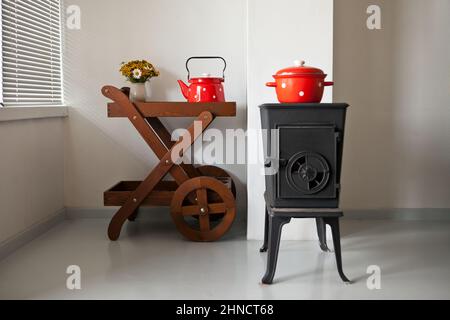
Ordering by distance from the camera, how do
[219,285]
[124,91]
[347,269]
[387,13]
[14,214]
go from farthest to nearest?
[387,13] → [124,91] → [14,214] → [347,269] → [219,285]

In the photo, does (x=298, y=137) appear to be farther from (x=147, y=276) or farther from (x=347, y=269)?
(x=147, y=276)

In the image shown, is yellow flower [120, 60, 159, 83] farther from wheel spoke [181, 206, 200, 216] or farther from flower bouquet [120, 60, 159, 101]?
wheel spoke [181, 206, 200, 216]

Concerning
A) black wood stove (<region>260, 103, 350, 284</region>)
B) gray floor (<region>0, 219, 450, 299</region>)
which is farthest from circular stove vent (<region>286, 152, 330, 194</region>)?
gray floor (<region>0, 219, 450, 299</region>)

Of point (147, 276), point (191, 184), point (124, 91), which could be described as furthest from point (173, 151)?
point (147, 276)

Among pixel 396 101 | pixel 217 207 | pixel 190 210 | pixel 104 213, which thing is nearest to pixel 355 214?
pixel 396 101

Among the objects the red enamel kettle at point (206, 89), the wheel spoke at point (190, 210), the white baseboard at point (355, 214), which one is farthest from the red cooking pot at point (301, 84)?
the white baseboard at point (355, 214)

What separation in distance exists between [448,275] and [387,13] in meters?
2.01

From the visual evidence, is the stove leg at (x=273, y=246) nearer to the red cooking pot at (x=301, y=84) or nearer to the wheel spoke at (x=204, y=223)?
the red cooking pot at (x=301, y=84)

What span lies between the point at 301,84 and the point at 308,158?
0.36m

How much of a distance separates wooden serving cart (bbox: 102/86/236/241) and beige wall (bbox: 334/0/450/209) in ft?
3.69

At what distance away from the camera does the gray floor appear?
8.64ft

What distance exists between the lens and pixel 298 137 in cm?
273

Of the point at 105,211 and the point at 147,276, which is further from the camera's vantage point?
the point at 105,211

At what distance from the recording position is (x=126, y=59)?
162 inches
